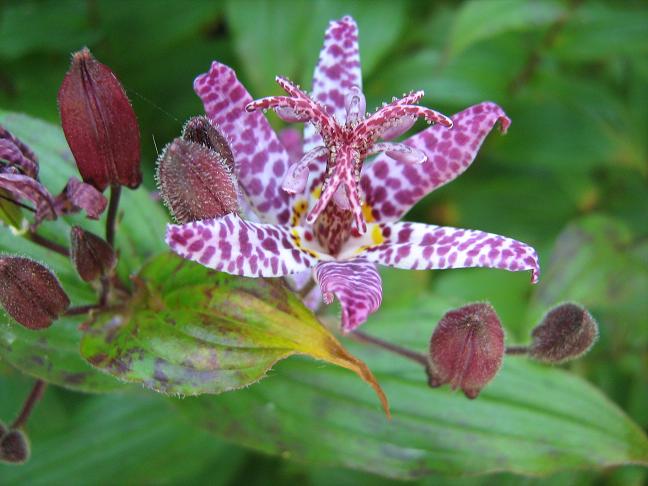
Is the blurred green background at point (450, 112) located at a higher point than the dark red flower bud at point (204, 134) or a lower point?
lower

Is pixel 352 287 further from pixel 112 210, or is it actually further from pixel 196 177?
pixel 112 210

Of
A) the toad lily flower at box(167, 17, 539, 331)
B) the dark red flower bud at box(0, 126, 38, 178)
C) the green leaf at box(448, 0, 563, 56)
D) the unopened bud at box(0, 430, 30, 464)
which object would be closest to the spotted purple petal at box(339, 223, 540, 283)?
the toad lily flower at box(167, 17, 539, 331)

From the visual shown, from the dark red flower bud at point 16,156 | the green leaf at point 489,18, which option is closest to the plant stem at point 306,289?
the dark red flower bud at point 16,156

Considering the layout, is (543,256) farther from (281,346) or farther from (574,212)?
(281,346)

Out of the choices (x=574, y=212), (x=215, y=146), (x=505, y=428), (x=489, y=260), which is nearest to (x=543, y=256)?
(x=574, y=212)

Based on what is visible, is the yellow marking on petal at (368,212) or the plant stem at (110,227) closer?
the plant stem at (110,227)

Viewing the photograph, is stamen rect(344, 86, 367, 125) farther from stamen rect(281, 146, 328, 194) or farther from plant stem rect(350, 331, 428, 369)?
plant stem rect(350, 331, 428, 369)

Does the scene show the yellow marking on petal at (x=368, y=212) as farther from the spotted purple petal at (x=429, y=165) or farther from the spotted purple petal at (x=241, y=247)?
the spotted purple petal at (x=241, y=247)
